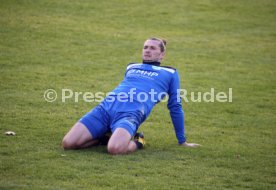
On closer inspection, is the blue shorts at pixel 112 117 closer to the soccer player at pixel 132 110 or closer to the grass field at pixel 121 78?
the soccer player at pixel 132 110

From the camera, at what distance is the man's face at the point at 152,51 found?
9.54 meters

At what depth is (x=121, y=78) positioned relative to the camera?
14906 millimetres

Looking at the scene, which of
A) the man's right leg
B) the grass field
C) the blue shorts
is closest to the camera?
the grass field

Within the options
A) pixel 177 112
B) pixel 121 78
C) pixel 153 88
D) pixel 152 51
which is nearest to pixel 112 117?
pixel 153 88

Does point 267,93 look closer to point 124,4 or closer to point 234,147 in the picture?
point 234,147

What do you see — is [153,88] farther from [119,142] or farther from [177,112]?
[119,142]

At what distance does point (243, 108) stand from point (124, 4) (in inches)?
440

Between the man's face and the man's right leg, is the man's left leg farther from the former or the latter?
the man's face

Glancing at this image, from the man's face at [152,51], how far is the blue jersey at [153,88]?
121 millimetres

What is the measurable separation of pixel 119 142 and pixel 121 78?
6497 millimetres

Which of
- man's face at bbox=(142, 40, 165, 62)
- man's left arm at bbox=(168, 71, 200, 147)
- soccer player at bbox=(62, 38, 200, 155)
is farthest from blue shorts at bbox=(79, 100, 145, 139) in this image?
man's face at bbox=(142, 40, 165, 62)

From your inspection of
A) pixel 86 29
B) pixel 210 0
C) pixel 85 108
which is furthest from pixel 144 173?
pixel 210 0

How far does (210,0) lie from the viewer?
24.3m

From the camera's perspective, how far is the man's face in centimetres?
954
